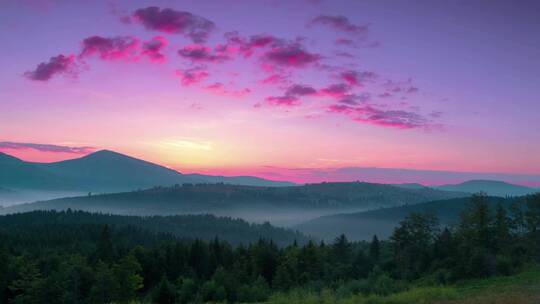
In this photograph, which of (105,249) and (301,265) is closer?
(301,265)

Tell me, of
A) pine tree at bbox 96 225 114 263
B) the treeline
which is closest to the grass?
the treeline

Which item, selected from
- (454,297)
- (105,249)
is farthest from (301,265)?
(454,297)

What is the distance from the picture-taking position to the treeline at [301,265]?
132 ft

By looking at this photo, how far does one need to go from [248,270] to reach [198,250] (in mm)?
18151

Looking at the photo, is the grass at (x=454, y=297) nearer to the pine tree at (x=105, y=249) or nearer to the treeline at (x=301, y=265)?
the treeline at (x=301, y=265)

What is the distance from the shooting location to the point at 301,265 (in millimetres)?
93188

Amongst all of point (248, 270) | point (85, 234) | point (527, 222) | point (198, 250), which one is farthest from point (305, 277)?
point (85, 234)

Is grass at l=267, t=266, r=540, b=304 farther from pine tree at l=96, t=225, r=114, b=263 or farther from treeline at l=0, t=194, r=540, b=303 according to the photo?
pine tree at l=96, t=225, r=114, b=263

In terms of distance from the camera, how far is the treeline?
132 ft

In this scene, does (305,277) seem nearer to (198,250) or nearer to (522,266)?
(198,250)

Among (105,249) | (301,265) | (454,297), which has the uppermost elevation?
(454,297)

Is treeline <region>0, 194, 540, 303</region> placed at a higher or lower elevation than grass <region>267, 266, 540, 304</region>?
lower

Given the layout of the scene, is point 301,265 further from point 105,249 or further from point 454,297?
point 454,297

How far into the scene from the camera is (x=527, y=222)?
59.1 meters
